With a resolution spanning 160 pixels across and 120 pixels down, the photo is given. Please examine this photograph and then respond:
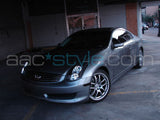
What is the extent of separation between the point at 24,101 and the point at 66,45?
5.84 feet

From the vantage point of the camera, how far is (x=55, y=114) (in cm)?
342

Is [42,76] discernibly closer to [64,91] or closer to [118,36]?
[64,91]

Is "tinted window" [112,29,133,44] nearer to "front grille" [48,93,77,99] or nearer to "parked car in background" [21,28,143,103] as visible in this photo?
"parked car in background" [21,28,143,103]

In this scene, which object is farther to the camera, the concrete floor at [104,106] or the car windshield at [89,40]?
the car windshield at [89,40]

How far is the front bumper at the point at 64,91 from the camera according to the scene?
3.23 metres

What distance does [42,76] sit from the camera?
11.3 ft

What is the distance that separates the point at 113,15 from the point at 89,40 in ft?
29.2

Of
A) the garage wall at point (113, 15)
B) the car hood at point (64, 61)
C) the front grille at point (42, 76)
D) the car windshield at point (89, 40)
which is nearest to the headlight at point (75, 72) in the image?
the car hood at point (64, 61)

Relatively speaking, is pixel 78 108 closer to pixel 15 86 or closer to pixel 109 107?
pixel 109 107

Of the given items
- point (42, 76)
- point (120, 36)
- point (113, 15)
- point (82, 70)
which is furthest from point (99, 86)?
point (113, 15)

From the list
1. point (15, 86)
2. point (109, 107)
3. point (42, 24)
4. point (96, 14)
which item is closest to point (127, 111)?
point (109, 107)

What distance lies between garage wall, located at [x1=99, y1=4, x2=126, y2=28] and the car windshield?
27.1ft

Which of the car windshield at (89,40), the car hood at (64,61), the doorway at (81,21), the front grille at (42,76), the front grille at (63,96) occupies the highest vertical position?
the doorway at (81,21)

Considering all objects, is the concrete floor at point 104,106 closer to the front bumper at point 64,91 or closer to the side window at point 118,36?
the front bumper at point 64,91
